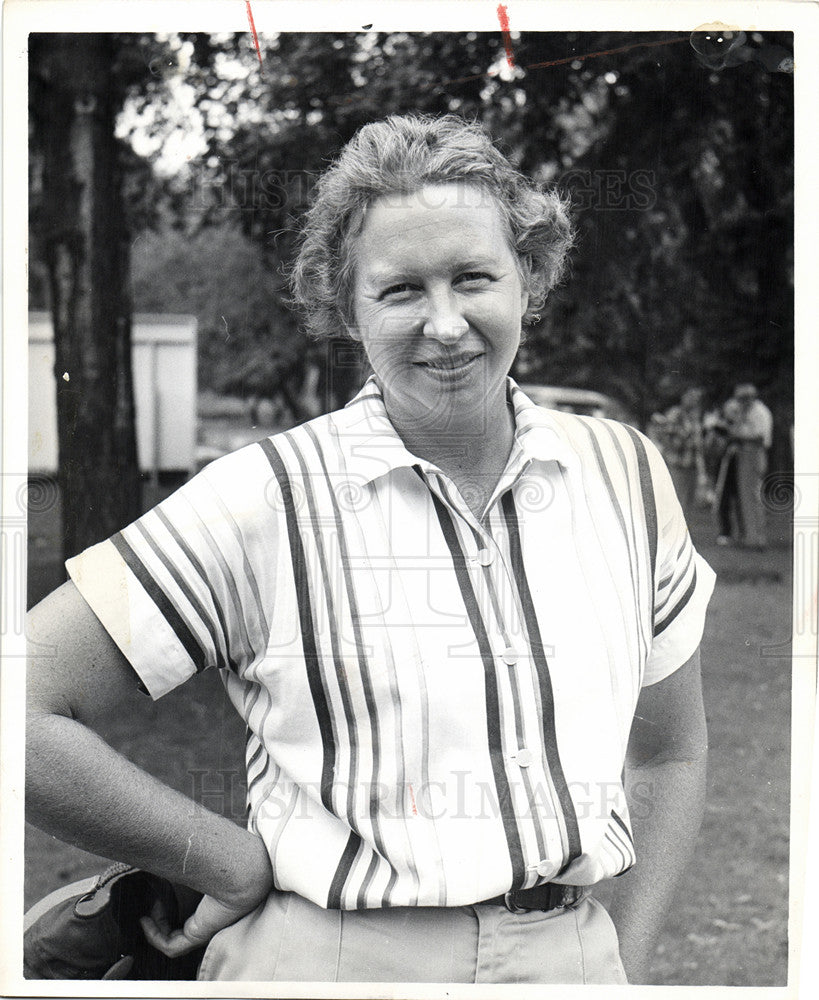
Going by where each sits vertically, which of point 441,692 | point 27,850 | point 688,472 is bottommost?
point 27,850

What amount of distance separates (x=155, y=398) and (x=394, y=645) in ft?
2.07

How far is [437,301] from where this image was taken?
1515 mm

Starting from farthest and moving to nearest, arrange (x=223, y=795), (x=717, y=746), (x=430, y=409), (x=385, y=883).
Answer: (x=717, y=746) < (x=223, y=795) < (x=430, y=409) < (x=385, y=883)

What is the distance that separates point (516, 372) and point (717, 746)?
2.71 ft

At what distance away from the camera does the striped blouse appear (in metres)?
1.49

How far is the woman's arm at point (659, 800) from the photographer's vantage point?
1749mm

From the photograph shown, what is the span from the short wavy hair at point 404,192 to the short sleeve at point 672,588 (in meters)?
0.42

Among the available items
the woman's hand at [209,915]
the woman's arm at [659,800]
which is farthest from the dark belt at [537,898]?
the woman's hand at [209,915]

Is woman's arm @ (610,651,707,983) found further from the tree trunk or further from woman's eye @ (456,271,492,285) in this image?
the tree trunk

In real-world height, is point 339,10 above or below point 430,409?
above

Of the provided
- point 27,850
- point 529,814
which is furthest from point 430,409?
point 27,850

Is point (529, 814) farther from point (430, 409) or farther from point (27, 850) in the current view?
point (27, 850)

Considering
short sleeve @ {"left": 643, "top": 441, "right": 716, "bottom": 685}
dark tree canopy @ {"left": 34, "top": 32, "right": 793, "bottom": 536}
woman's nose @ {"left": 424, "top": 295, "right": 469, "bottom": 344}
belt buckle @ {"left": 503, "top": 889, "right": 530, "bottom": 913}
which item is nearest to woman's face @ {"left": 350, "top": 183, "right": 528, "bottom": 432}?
woman's nose @ {"left": 424, "top": 295, "right": 469, "bottom": 344}

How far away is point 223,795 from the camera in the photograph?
1.69 metres
